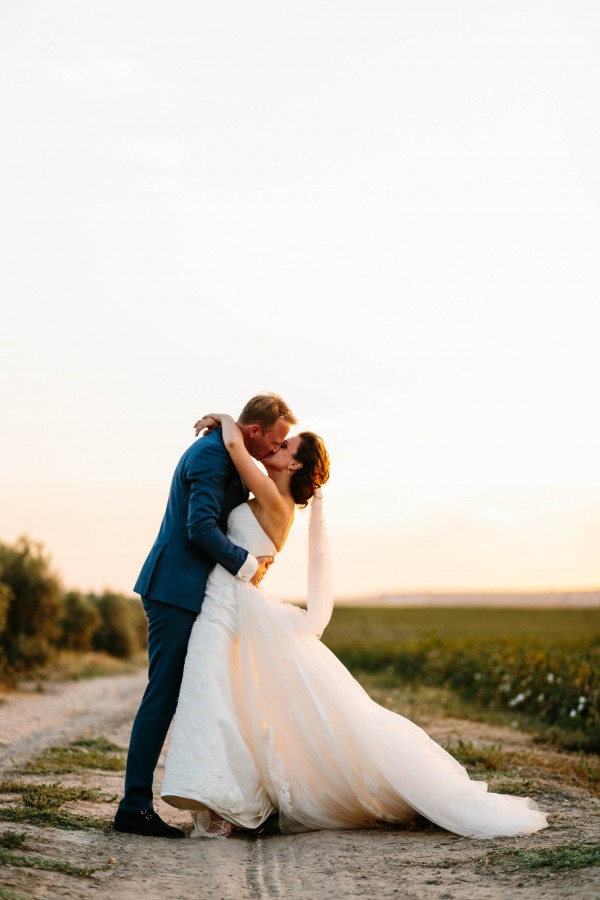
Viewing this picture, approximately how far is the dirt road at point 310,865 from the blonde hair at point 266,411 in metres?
2.60

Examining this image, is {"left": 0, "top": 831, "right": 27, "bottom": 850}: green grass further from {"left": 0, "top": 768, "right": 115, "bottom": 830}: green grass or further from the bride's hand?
the bride's hand

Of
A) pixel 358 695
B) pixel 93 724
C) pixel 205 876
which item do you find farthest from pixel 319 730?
pixel 93 724

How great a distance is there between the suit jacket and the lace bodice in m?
0.10

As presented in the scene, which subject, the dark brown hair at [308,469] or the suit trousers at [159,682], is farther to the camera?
the dark brown hair at [308,469]

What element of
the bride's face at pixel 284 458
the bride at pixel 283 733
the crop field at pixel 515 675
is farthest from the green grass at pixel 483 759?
the bride's face at pixel 284 458

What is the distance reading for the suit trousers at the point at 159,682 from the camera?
6.42 metres

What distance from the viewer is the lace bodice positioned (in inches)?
265

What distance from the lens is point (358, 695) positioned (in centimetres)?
683

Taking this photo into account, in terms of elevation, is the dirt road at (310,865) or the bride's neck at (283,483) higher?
the bride's neck at (283,483)

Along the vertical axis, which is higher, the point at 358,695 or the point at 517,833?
the point at 358,695

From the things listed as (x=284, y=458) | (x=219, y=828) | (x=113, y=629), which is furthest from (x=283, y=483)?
(x=113, y=629)

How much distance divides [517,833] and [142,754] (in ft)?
7.65

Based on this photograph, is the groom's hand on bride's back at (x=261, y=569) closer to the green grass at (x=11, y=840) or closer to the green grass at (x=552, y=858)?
the green grass at (x=11, y=840)

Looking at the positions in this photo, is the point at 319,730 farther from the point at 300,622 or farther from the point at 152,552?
the point at 152,552
